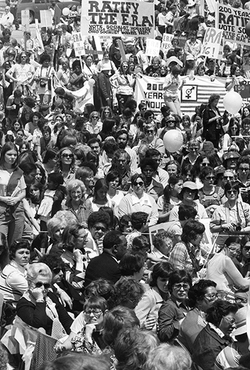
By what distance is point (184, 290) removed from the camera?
8164mm

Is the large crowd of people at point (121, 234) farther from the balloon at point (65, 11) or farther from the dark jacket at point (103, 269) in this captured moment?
the balloon at point (65, 11)

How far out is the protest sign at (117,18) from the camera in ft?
70.1

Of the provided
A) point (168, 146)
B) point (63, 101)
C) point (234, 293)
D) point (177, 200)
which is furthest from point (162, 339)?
point (63, 101)

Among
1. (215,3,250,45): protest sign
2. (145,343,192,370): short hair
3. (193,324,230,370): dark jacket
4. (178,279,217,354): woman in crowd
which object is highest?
(145,343,192,370): short hair

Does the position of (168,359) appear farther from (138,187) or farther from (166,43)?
(166,43)

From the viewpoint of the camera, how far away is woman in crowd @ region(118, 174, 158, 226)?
11422 millimetres

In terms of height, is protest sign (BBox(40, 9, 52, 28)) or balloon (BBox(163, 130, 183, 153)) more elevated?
balloon (BBox(163, 130, 183, 153))

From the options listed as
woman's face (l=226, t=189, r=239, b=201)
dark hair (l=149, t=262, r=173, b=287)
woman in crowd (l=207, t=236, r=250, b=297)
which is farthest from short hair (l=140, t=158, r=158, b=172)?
dark hair (l=149, t=262, r=173, b=287)

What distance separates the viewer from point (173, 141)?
1566 centimetres

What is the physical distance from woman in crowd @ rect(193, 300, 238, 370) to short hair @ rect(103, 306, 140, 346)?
0.63 metres

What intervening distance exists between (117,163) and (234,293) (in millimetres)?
4263

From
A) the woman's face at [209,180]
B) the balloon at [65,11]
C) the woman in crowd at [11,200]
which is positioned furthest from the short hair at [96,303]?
the balloon at [65,11]

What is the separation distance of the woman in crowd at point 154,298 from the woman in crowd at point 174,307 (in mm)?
114

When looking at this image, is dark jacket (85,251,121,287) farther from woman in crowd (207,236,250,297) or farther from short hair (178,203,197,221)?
short hair (178,203,197,221)
